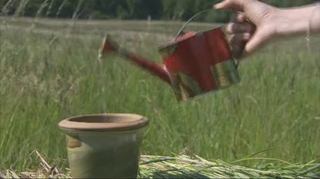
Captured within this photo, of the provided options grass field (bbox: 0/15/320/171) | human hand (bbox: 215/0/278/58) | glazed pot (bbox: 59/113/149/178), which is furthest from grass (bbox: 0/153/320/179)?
grass field (bbox: 0/15/320/171)

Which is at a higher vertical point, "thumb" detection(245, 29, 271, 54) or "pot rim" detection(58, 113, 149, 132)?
"thumb" detection(245, 29, 271, 54)

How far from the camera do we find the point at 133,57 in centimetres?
156

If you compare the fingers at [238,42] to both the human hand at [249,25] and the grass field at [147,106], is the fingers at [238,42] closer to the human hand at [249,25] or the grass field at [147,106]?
the human hand at [249,25]

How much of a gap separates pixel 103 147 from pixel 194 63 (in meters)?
0.33

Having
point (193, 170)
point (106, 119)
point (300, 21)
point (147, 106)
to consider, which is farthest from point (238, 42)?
point (147, 106)

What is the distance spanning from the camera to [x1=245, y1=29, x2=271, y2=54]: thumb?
1.76m

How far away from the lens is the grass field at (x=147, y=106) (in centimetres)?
254

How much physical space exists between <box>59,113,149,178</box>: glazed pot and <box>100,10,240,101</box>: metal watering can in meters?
0.17

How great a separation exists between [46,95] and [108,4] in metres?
1.88

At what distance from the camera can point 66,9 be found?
12.3 feet

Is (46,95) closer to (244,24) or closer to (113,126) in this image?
(244,24)

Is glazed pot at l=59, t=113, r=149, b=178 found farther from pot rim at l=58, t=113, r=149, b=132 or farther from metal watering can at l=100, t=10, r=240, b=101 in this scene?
metal watering can at l=100, t=10, r=240, b=101

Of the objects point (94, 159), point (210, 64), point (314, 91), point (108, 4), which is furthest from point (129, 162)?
point (108, 4)

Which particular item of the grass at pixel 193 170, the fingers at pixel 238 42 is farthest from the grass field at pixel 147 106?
the fingers at pixel 238 42
